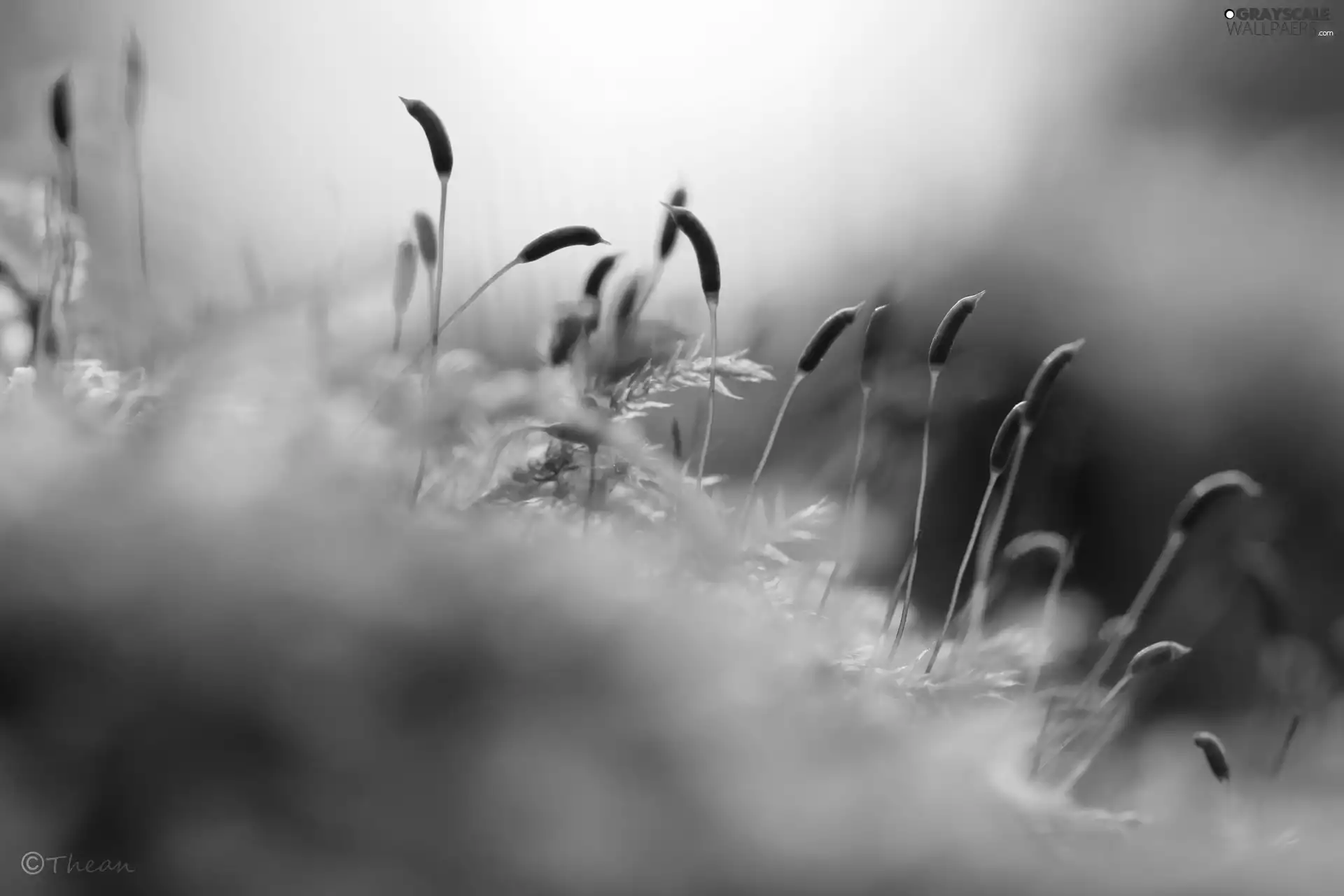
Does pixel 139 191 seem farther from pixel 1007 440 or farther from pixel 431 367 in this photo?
pixel 1007 440

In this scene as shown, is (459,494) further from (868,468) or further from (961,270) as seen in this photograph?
(961,270)

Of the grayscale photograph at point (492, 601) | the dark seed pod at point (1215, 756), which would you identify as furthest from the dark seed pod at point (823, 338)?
the dark seed pod at point (1215, 756)

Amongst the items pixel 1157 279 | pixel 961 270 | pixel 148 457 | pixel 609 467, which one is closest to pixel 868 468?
pixel 609 467

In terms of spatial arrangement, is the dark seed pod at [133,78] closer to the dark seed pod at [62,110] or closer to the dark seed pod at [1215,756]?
the dark seed pod at [62,110]

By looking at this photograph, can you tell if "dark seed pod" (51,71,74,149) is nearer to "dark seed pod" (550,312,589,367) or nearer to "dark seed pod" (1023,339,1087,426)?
"dark seed pod" (550,312,589,367)

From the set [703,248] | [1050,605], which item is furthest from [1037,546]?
[703,248]

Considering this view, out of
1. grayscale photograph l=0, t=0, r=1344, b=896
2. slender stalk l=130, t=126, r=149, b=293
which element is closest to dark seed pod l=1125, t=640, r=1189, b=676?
grayscale photograph l=0, t=0, r=1344, b=896
